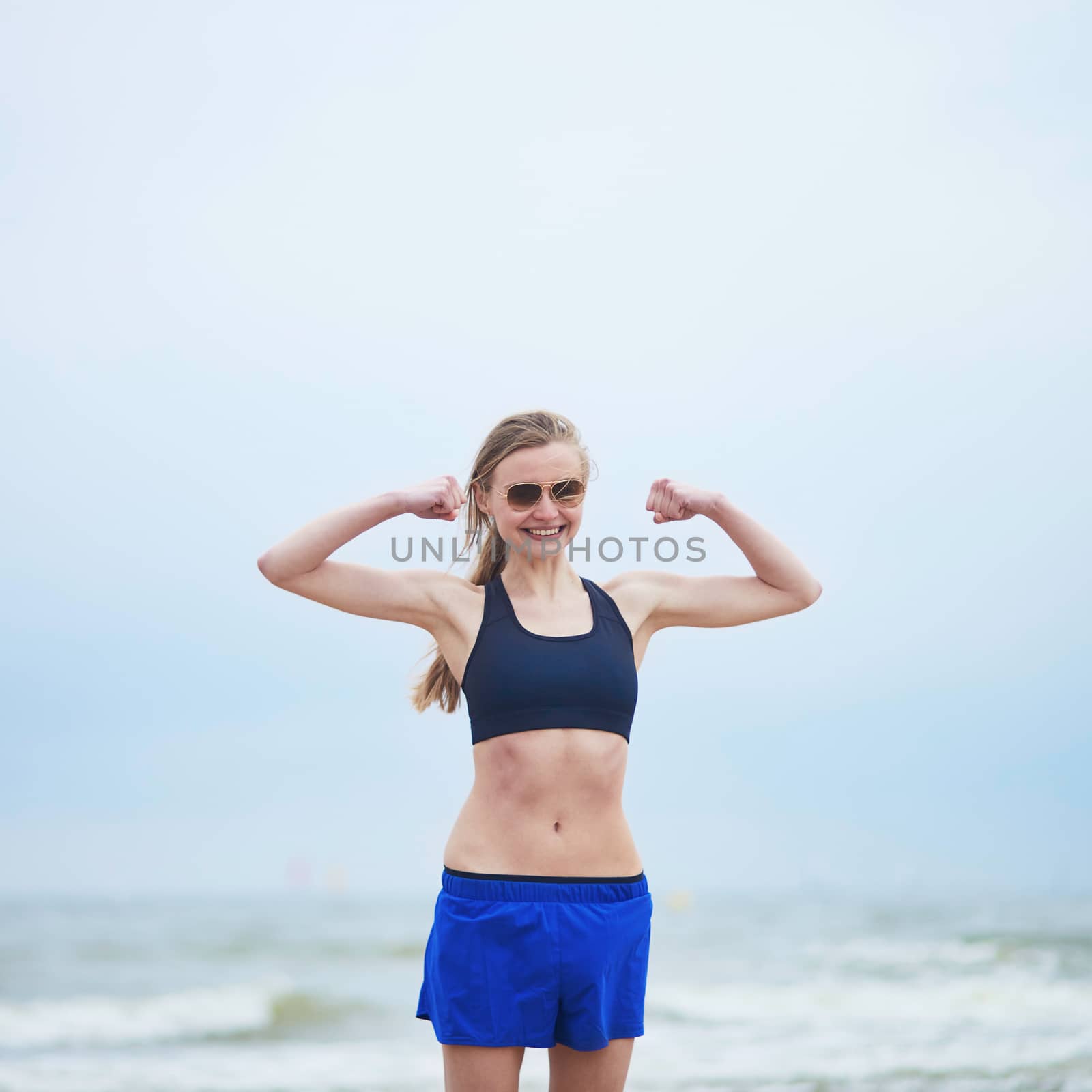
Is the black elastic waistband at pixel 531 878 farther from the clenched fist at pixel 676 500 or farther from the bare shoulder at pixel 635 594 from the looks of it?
the clenched fist at pixel 676 500

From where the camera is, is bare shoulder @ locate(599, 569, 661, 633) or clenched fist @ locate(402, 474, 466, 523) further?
bare shoulder @ locate(599, 569, 661, 633)

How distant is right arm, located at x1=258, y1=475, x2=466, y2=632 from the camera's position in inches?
118

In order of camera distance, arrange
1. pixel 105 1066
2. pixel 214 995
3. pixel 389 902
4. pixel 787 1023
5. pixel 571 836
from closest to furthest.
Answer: pixel 571 836, pixel 105 1066, pixel 787 1023, pixel 214 995, pixel 389 902

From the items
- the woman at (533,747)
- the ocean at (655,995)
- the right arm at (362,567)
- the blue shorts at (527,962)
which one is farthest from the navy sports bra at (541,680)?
the ocean at (655,995)

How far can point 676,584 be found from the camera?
3.39 metres

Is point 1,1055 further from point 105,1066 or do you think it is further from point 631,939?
point 631,939

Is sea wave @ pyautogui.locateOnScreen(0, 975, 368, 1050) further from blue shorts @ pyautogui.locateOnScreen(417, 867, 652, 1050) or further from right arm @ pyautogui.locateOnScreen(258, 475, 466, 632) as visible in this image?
right arm @ pyautogui.locateOnScreen(258, 475, 466, 632)

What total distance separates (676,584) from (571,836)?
809 mm

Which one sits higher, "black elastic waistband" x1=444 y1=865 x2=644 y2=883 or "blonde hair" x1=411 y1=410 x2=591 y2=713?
"blonde hair" x1=411 y1=410 x2=591 y2=713

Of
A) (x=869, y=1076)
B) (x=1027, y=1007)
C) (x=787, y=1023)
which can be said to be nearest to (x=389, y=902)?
(x=787, y=1023)

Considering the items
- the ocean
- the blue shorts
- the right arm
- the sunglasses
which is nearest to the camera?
the blue shorts

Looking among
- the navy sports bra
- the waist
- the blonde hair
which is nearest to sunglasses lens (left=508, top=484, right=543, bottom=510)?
the blonde hair

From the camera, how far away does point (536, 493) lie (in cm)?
314

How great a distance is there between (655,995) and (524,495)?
1013cm
